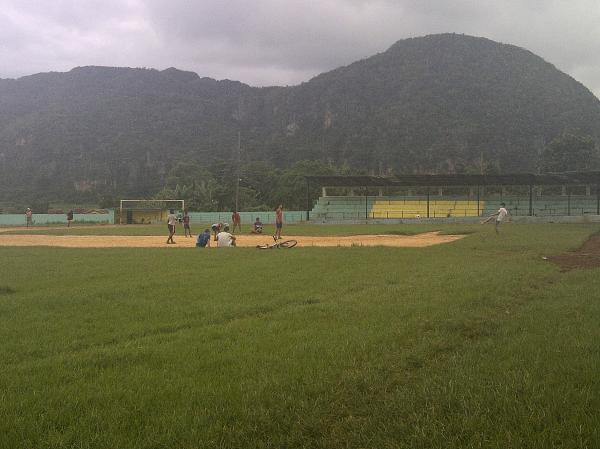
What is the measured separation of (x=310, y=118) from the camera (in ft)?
451

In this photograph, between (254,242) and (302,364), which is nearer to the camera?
(302,364)

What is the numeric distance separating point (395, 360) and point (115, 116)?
138m

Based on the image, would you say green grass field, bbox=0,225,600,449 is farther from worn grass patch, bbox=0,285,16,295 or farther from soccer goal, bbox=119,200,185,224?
soccer goal, bbox=119,200,185,224

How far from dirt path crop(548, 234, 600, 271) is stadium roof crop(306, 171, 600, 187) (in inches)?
1292

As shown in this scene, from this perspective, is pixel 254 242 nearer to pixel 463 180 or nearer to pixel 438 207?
pixel 463 180

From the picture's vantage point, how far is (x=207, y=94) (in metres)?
159

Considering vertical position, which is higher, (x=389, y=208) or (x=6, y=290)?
(x=389, y=208)

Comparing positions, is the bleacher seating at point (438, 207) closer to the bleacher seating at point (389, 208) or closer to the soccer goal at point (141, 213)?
the bleacher seating at point (389, 208)

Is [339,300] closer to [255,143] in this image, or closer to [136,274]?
[136,274]

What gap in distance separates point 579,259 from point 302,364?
11.5 meters

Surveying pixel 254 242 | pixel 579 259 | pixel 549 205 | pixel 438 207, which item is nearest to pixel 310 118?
pixel 438 207

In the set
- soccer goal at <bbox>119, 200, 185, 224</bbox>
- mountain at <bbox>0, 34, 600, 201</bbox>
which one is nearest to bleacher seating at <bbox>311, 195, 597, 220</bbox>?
soccer goal at <bbox>119, 200, 185, 224</bbox>

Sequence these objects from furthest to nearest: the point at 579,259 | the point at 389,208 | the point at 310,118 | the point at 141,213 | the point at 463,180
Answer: the point at 310,118
the point at 141,213
the point at 389,208
the point at 463,180
the point at 579,259

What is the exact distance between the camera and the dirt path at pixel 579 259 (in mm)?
12358
